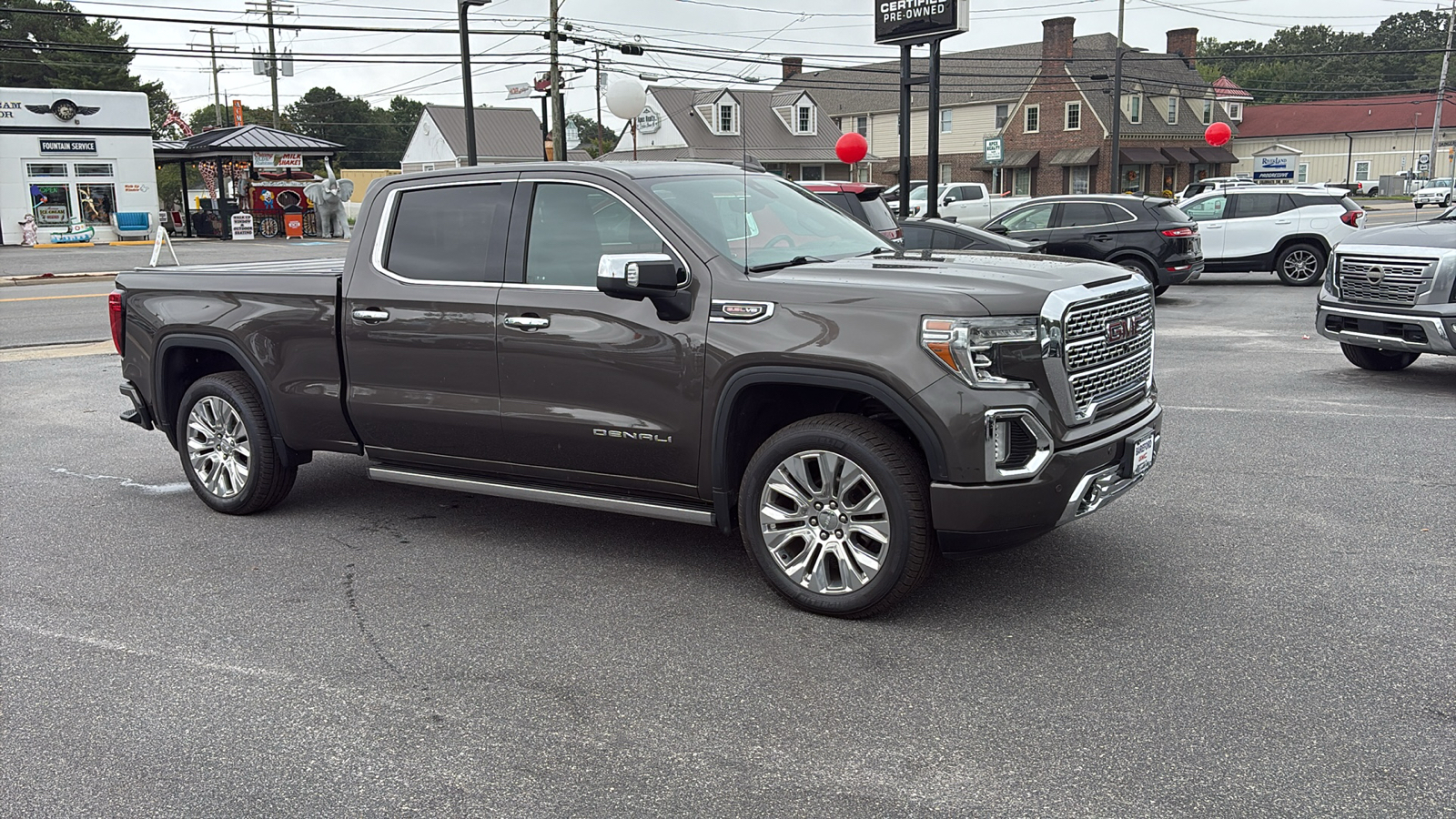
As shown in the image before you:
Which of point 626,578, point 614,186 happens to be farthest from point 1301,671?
point 614,186

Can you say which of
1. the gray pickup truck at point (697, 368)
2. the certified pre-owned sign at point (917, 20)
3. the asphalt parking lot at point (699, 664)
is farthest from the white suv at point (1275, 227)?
the gray pickup truck at point (697, 368)

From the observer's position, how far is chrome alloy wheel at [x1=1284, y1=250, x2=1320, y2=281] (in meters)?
20.0

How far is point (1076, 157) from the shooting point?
60.2m

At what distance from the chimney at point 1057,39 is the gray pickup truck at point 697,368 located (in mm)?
58463

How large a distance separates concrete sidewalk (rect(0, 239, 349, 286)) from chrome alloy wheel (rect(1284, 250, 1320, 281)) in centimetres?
1880

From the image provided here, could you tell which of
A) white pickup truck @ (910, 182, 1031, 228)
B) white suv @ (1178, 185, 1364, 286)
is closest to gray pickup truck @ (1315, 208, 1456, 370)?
white suv @ (1178, 185, 1364, 286)

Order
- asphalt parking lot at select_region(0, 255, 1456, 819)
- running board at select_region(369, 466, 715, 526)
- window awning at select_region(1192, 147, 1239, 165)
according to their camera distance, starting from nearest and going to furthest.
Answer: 1. asphalt parking lot at select_region(0, 255, 1456, 819)
2. running board at select_region(369, 466, 715, 526)
3. window awning at select_region(1192, 147, 1239, 165)

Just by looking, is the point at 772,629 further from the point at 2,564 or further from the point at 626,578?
the point at 2,564

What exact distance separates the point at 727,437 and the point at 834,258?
3.60 ft

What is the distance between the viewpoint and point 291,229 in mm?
43281

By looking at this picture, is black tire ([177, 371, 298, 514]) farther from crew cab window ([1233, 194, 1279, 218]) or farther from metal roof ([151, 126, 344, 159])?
metal roof ([151, 126, 344, 159])

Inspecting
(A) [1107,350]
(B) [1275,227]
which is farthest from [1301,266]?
(A) [1107,350]

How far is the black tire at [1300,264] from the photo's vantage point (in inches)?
784

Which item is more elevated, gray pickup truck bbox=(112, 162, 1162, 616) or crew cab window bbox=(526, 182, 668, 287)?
crew cab window bbox=(526, 182, 668, 287)
